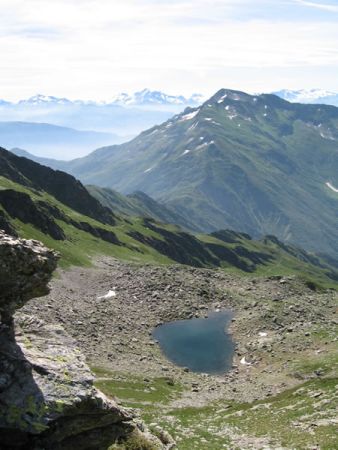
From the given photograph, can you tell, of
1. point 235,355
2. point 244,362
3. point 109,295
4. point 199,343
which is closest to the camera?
point 244,362

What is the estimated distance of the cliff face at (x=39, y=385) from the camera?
69.3 ft

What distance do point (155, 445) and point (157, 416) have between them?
17802 millimetres

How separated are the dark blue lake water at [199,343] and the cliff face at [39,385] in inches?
2350

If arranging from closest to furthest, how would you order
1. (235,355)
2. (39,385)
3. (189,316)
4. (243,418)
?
1. (39,385)
2. (243,418)
3. (235,355)
4. (189,316)

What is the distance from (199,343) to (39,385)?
75361 mm

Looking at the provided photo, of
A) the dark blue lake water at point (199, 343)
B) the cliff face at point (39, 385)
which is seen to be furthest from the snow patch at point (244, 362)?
the cliff face at point (39, 385)

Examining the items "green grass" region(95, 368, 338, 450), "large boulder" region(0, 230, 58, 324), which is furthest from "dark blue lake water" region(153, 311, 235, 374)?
"large boulder" region(0, 230, 58, 324)

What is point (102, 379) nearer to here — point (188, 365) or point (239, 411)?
point (239, 411)

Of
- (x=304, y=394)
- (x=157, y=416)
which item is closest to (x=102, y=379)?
(x=157, y=416)

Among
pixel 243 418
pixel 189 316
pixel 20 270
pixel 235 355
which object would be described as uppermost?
pixel 20 270

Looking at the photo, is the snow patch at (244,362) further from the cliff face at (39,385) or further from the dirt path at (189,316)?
the cliff face at (39,385)

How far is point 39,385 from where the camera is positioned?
22.0 metres

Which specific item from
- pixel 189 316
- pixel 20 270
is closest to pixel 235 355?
pixel 189 316

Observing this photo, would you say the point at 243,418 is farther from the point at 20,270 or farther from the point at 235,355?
the point at 235,355
